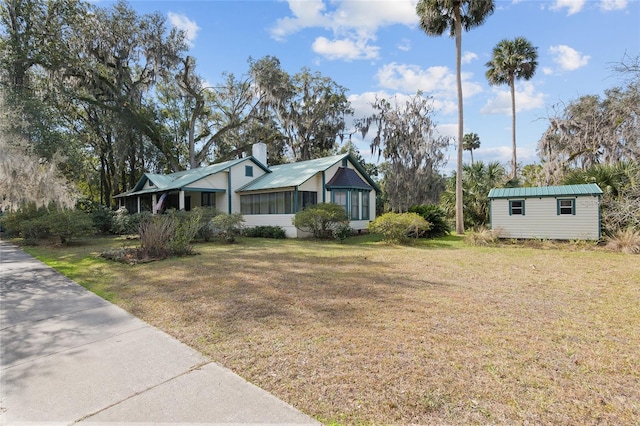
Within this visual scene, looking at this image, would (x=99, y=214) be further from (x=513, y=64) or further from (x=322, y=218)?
(x=513, y=64)

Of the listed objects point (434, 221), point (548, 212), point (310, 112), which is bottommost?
point (434, 221)

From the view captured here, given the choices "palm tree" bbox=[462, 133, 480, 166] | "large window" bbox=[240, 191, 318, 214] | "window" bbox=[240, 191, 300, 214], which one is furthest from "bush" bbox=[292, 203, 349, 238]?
"palm tree" bbox=[462, 133, 480, 166]

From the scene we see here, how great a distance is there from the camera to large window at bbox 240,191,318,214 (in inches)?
696

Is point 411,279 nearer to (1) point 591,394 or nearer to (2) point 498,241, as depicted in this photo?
(1) point 591,394

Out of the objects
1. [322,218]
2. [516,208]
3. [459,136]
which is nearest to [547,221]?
[516,208]

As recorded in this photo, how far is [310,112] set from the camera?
98.4 ft

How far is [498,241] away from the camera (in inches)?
551

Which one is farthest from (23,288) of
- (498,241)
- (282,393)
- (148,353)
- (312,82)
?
(312,82)

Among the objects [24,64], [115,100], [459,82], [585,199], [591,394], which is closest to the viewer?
[591,394]

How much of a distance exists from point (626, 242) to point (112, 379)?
14.5m

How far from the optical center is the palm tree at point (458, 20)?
51.9ft

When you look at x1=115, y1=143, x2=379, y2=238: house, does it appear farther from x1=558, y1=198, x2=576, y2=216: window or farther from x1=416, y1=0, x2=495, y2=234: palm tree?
x1=558, y1=198, x2=576, y2=216: window

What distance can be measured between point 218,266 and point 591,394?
7818 millimetres

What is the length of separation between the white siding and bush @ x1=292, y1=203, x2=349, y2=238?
6.88 meters
